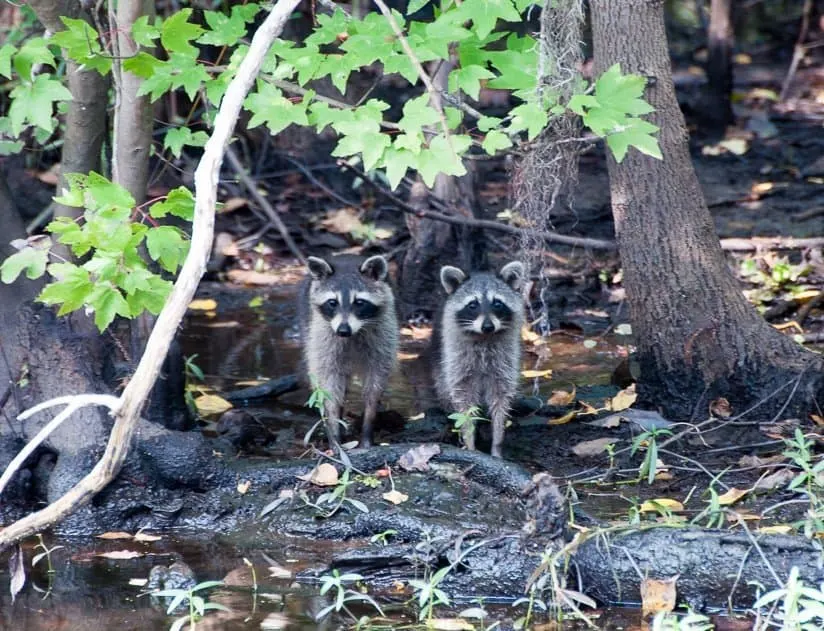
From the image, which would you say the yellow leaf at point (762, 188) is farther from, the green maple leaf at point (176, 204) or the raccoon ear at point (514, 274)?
the green maple leaf at point (176, 204)

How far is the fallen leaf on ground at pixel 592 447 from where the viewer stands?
5.40 m

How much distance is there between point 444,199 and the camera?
7605 mm

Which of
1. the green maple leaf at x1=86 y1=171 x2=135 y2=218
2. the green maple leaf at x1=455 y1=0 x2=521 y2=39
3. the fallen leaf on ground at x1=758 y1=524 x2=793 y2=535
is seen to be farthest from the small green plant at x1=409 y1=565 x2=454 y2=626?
the green maple leaf at x1=455 y1=0 x2=521 y2=39

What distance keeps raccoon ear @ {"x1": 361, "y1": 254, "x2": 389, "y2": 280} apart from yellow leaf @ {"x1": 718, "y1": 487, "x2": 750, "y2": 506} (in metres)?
2.18

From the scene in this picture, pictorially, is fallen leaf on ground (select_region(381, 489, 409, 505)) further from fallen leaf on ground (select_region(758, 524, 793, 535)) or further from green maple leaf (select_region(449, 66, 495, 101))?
green maple leaf (select_region(449, 66, 495, 101))

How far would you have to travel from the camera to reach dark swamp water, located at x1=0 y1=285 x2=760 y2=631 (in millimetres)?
4137

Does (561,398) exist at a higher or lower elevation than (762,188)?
lower

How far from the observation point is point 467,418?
5020 millimetres

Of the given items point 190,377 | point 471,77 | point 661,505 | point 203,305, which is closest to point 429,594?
point 661,505

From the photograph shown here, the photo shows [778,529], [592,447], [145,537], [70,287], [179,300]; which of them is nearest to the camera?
[179,300]

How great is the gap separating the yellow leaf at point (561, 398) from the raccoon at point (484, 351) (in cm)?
41

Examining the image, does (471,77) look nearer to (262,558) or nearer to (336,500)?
(336,500)

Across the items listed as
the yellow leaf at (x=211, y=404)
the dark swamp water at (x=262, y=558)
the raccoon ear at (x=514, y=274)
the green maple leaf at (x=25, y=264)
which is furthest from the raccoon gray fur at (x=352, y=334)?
the green maple leaf at (x=25, y=264)

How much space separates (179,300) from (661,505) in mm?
2055
